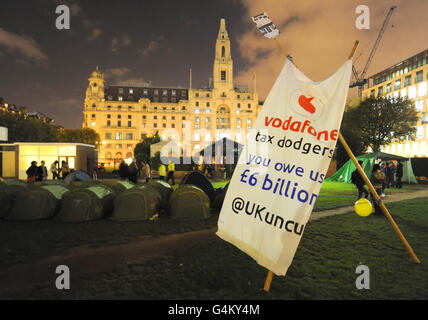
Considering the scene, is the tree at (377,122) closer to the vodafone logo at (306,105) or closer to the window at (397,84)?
the vodafone logo at (306,105)

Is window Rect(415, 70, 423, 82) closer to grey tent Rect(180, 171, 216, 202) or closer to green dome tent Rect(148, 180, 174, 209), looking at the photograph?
grey tent Rect(180, 171, 216, 202)

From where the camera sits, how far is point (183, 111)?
10200 centimetres

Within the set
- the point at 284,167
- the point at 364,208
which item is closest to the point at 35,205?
the point at 284,167

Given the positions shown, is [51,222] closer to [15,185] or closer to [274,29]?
[15,185]

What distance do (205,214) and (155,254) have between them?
3.56m

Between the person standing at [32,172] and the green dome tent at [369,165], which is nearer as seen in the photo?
the person standing at [32,172]

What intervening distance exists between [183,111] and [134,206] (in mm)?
96756

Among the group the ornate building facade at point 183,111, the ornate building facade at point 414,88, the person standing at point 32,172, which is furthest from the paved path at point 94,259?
the ornate building facade at point 183,111

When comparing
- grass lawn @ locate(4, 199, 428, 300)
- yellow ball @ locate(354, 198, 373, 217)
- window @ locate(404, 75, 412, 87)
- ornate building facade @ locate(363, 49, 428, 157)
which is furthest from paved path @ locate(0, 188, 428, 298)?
window @ locate(404, 75, 412, 87)

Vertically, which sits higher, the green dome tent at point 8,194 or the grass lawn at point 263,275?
the green dome tent at point 8,194

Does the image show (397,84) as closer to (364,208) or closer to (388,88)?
(388,88)

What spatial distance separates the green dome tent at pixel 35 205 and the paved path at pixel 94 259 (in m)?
3.97

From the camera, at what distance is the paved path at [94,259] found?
422 centimetres

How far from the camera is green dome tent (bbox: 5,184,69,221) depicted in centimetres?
849
